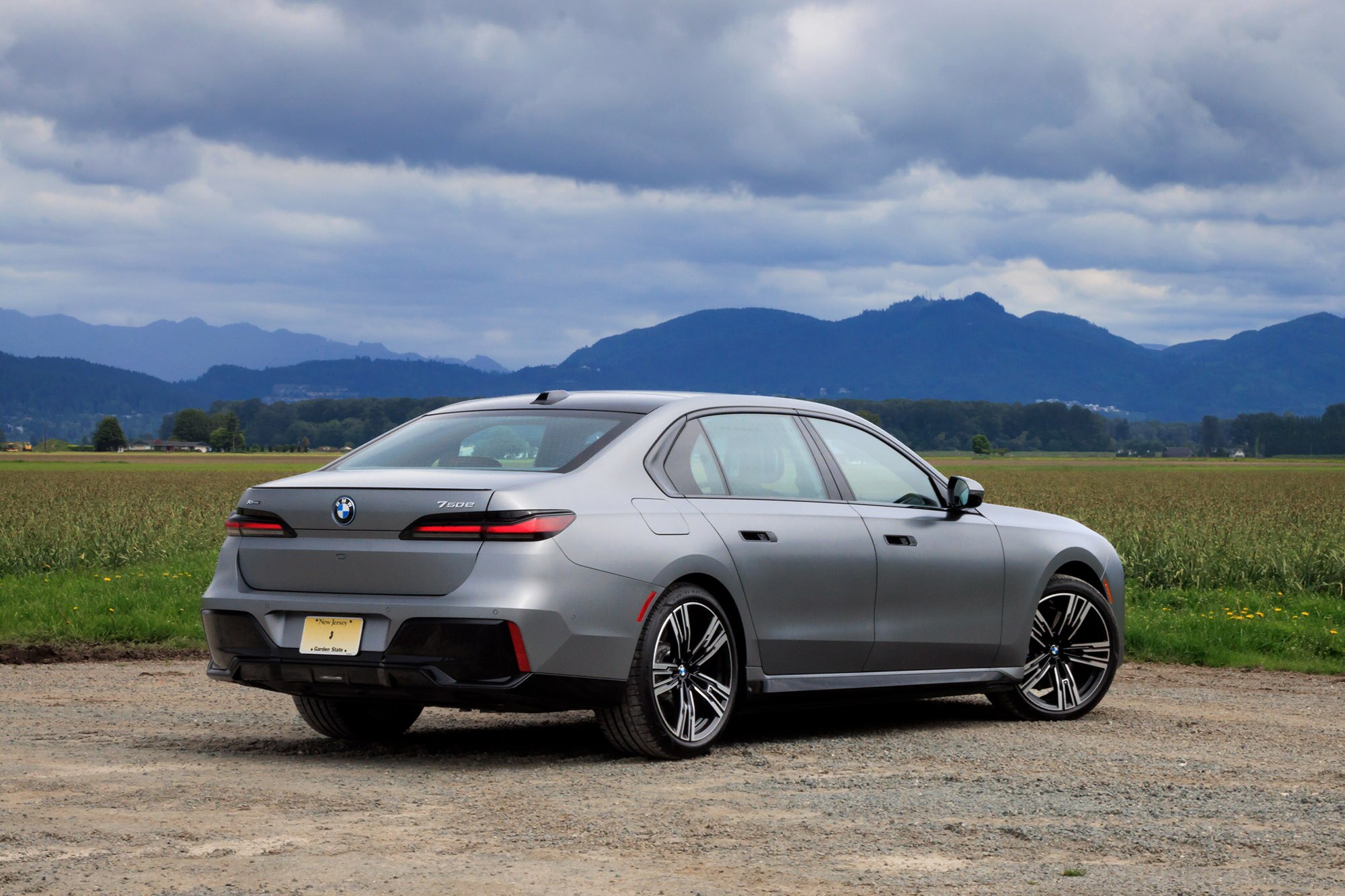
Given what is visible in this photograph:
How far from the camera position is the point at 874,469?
8.39 meters

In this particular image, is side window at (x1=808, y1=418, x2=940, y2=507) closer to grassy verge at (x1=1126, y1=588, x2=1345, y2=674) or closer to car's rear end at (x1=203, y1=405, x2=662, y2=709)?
car's rear end at (x1=203, y1=405, x2=662, y2=709)

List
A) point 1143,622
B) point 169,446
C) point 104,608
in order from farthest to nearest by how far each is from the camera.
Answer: point 169,446 → point 1143,622 → point 104,608

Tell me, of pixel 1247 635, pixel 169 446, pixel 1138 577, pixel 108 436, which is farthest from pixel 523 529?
pixel 169 446

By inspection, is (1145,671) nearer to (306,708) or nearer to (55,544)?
(306,708)

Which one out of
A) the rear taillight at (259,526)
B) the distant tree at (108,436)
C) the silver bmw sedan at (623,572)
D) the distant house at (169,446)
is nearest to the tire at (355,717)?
the silver bmw sedan at (623,572)

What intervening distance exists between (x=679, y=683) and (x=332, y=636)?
5.01 feet

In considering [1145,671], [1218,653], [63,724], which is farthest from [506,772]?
[1218,653]

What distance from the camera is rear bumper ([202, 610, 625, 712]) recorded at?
21.2ft

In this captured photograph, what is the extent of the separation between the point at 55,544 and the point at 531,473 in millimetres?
13254

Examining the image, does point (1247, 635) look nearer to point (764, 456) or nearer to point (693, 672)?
point (764, 456)

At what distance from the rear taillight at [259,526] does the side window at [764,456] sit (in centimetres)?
203

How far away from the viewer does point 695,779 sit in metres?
6.64

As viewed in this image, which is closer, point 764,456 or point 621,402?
point 621,402

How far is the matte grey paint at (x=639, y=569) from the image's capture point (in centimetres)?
654
